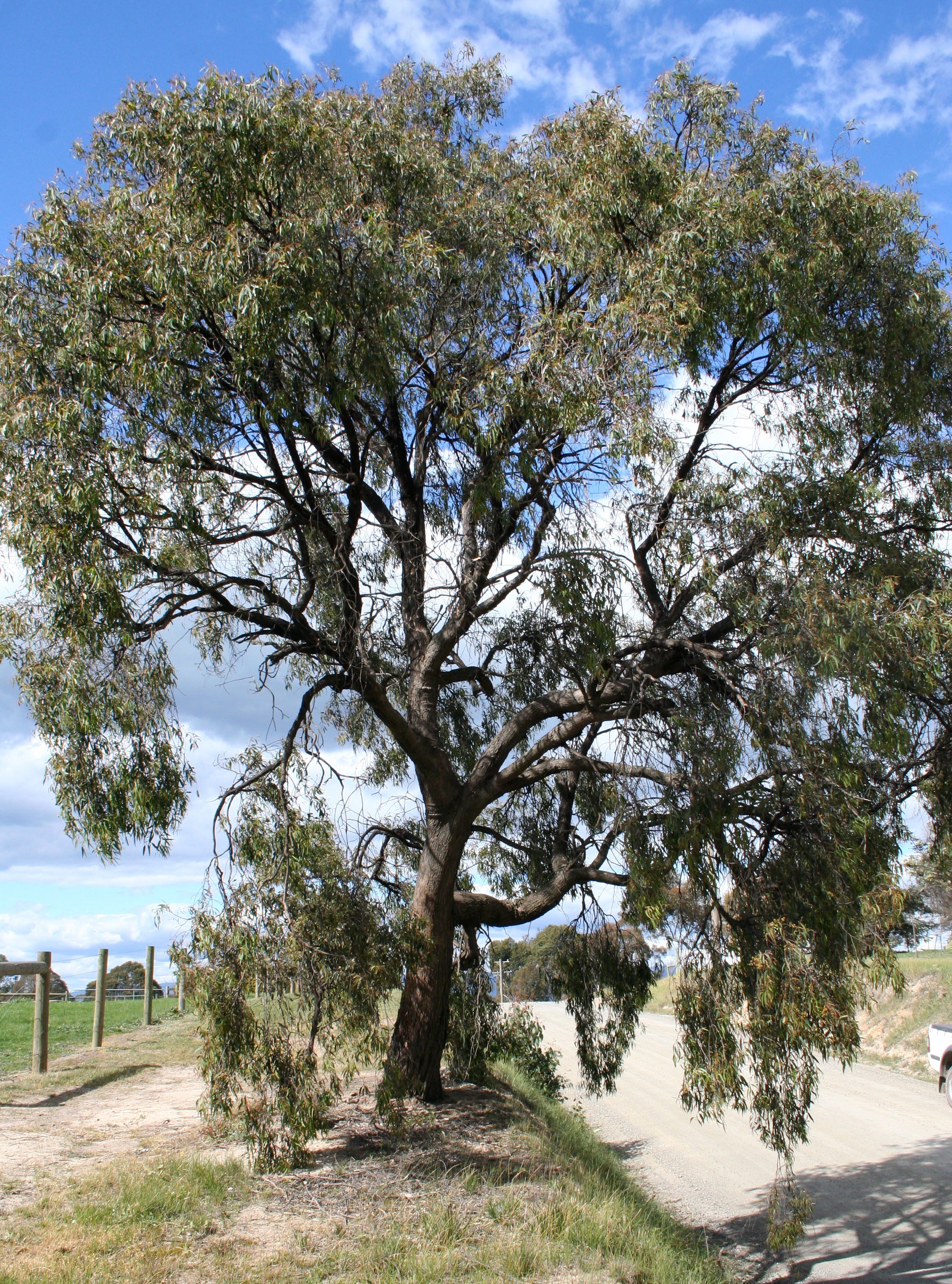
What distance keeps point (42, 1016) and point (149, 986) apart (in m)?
8.19

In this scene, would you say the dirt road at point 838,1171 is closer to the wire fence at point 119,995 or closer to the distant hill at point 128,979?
the wire fence at point 119,995

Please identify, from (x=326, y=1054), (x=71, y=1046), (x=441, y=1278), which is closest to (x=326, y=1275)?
(x=441, y=1278)

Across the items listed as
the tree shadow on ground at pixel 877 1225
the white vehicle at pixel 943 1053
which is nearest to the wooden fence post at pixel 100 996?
the tree shadow on ground at pixel 877 1225

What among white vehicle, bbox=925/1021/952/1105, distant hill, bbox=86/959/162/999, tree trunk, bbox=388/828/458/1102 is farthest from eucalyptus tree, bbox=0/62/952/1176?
distant hill, bbox=86/959/162/999

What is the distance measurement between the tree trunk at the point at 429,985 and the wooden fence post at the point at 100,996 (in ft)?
27.7

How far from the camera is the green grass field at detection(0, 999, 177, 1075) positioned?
15758mm

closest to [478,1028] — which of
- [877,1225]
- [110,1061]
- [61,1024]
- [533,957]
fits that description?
[533,957]

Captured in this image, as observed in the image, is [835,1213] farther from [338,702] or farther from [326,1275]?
[338,702]

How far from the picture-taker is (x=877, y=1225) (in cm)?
982

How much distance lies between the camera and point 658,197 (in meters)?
8.33

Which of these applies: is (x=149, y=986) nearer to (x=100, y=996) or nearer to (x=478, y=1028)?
(x=100, y=996)

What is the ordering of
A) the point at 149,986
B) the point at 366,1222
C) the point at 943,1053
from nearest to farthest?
the point at 366,1222 → the point at 943,1053 → the point at 149,986

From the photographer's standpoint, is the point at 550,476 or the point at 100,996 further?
the point at 100,996

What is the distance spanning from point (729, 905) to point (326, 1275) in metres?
4.05
